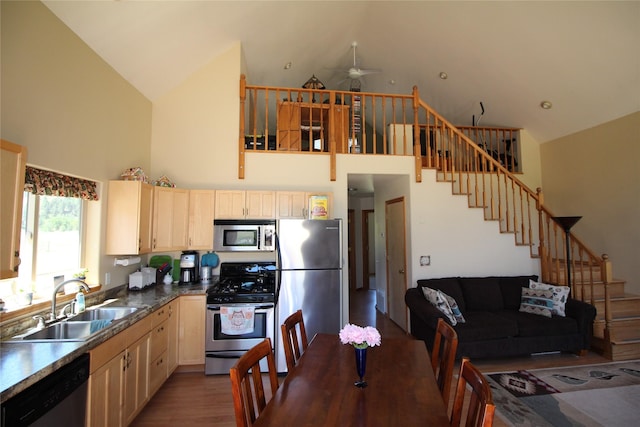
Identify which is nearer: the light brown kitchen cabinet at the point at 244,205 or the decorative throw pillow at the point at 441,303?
the decorative throw pillow at the point at 441,303

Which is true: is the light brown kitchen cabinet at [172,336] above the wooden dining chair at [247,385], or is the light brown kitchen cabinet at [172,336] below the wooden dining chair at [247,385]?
below

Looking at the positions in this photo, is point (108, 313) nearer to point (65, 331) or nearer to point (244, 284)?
point (65, 331)

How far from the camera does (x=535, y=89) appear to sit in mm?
4488

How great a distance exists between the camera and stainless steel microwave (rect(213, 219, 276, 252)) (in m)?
3.66

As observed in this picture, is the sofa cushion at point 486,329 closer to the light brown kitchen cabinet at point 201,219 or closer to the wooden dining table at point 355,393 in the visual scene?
the wooden dining table at point 355,393

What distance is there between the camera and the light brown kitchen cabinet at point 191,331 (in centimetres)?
329

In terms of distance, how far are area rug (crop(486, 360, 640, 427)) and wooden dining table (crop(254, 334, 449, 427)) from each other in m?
1.53

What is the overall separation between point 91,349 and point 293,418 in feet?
4.60

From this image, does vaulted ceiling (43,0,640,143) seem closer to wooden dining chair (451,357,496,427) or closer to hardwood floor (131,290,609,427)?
hardwood floor (131,290,609,427)

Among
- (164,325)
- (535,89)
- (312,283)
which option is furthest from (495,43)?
(164,325)

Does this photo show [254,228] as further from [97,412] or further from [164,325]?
[97,412]

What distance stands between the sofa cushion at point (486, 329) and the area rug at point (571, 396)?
381 mm

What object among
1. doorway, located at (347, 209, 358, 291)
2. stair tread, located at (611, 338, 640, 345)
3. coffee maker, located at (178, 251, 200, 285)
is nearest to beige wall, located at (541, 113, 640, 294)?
stair tread, located at (611, 338, 640, 345)

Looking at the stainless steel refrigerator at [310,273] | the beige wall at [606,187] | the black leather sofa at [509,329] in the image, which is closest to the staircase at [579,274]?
the black leather sofa at [509,329]
